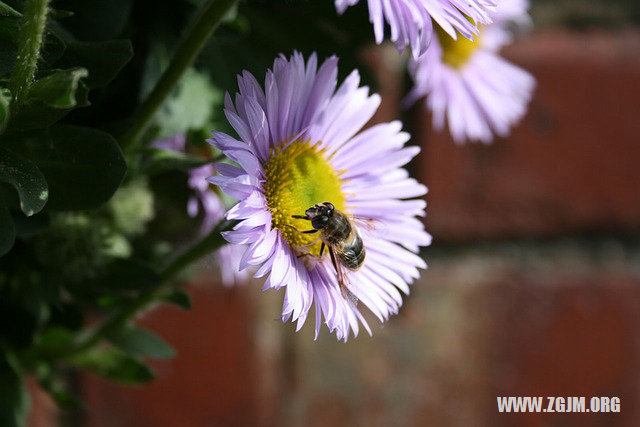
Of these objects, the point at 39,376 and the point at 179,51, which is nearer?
the point at 179,51

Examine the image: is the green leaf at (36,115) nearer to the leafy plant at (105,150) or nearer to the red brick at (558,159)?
the leafy plant at (105,150)

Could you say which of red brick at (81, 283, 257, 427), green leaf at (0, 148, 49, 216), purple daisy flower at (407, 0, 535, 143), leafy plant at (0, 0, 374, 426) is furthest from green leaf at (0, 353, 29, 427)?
red brick at (81, 283, 257, 427)

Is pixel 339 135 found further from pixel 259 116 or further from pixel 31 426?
pixel 31 426

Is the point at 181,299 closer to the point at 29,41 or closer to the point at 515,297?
the point at 29,41

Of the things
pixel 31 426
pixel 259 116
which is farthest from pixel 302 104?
pixel 31 426

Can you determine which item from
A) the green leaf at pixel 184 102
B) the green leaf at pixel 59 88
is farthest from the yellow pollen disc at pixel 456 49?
the green leaf at pixel 59 88

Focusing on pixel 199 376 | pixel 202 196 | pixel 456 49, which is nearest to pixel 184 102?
pixel 202 196

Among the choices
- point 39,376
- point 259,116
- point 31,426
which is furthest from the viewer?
point 31,426

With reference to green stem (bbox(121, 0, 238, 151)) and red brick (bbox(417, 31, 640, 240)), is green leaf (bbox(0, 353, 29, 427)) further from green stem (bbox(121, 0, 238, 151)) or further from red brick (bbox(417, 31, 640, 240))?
red brick (bbox(417, 31, 640, 240))
